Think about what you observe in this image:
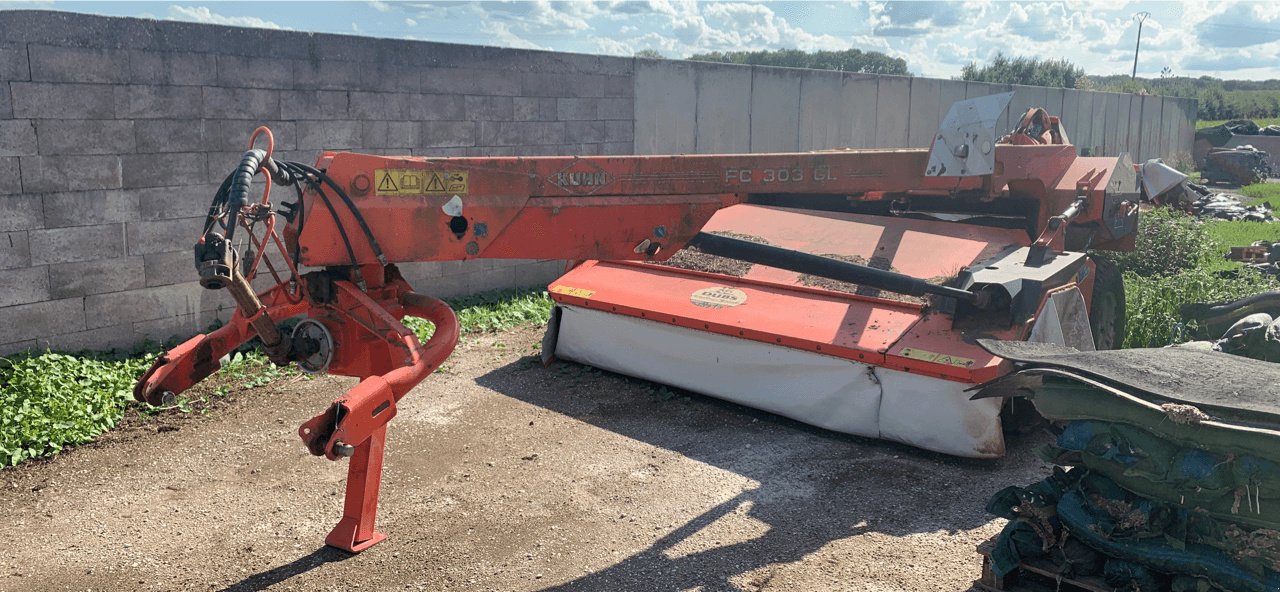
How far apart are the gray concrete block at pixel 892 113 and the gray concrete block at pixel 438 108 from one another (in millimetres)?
8597

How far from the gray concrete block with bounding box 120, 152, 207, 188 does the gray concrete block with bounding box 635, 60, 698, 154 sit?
5.03 meters

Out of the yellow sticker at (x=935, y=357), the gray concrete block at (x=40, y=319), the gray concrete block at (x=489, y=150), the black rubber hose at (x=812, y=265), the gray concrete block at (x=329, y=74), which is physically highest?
the gray concrete block at (x=329, y=74)

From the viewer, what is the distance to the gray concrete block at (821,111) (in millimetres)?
14008

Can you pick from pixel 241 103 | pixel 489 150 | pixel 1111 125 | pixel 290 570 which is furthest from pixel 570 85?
pixel 1111 125

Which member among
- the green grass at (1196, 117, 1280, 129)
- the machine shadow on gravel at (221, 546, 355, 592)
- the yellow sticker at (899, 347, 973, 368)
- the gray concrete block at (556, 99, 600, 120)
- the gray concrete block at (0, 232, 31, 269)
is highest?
the green grass at (1196, 117, 1280, 129)

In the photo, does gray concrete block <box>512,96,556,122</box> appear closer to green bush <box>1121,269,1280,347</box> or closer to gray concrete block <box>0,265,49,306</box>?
gray concrete block <box>0,265,49,306</box>

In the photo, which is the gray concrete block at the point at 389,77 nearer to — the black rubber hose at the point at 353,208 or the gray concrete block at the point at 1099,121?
the black rubber hose at the point at 353,208

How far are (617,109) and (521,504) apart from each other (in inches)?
258

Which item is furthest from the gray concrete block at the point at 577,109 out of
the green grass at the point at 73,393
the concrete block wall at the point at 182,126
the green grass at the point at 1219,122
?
the green grass at the point at 1219,122

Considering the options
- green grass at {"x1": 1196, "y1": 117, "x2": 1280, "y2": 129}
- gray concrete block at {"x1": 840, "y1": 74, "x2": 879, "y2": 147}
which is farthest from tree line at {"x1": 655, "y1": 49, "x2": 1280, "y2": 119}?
gray concrete block at {"x1": 840, "y1": 74, "x2": 879, "y2": 147}

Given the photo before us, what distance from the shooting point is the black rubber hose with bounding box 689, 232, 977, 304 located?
4.64 meters

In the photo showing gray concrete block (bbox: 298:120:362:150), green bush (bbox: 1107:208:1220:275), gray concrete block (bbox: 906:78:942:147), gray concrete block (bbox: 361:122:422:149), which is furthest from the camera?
gray concrete block (bbox: 906:78:942:147)

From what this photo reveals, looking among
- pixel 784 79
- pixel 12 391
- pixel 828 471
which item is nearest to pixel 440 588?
pixel 828 471

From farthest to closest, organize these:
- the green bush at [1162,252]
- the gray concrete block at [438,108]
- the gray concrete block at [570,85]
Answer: the green bush at [1162,252] < the gray concrete block at [570,85] < the gray concrete block at [438,108]
